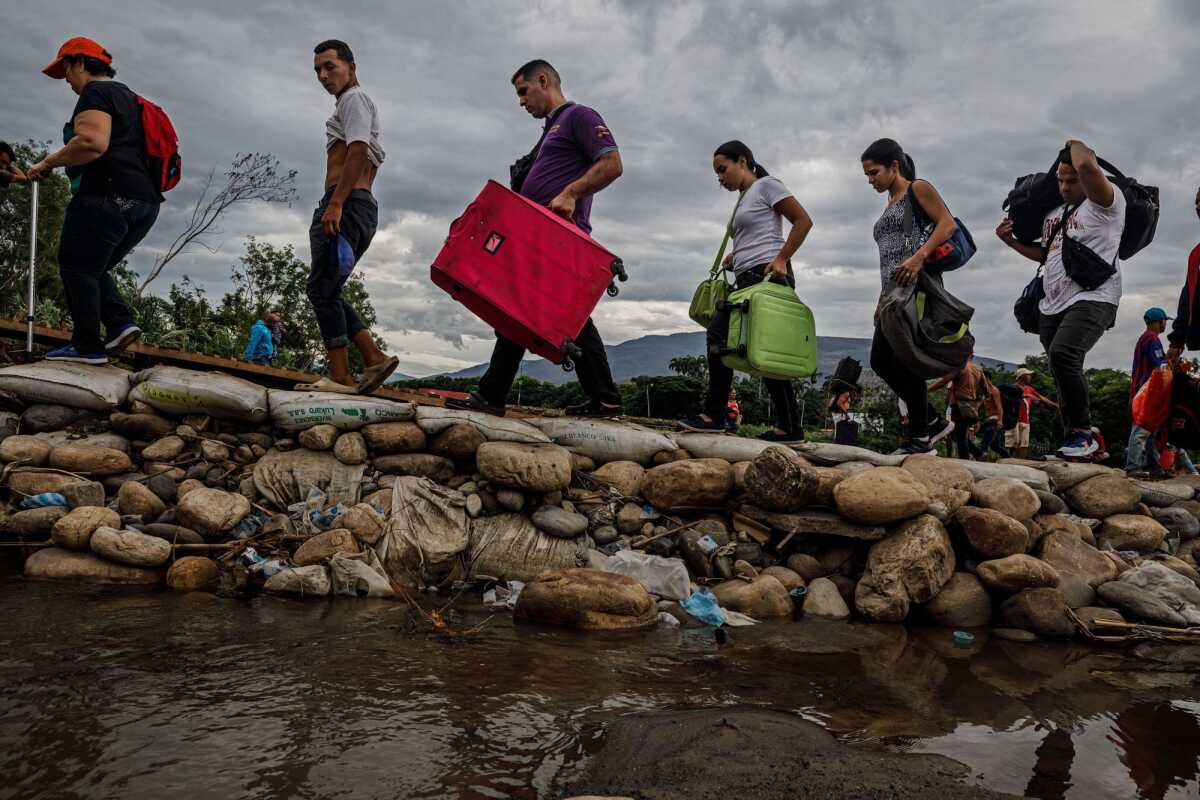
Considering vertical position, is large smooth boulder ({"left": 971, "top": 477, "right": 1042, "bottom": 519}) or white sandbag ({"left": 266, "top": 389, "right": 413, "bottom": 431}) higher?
white sandbag ({"left": 266, "top": 389, "right": 413, "bottom": 431})

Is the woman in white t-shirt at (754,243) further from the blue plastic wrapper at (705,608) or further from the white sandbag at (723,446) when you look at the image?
the blue plastic wrapper at (705,608)

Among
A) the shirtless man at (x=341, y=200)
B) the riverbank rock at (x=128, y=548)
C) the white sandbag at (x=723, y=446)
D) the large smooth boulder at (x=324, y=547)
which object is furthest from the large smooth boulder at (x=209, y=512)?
the white sandbag at (x=723, y=446)

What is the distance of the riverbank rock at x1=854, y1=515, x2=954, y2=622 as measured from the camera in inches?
152

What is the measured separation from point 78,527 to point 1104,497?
6279 mm

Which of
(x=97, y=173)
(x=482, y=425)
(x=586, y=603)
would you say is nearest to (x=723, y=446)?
(x=482, y=425)

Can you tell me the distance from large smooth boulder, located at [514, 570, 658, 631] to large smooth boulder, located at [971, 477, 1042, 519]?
8.06 ft

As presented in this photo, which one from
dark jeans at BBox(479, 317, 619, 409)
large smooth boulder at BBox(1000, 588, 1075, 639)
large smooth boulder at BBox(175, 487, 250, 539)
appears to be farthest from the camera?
dark jeans at BBox(479, 317, 619, 409)

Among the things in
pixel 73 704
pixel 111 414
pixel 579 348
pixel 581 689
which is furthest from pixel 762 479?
pixel 111 414

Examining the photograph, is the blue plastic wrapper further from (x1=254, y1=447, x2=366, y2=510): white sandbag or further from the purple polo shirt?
the purple polo shirt

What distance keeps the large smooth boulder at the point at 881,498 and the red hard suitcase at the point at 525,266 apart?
181 centimetres

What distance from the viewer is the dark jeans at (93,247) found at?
4402mm

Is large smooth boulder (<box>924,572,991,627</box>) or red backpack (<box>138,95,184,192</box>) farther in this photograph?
red backpack (<box>138,95,184,192</box>)

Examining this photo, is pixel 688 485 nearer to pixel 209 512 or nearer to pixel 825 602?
pixel 825 602

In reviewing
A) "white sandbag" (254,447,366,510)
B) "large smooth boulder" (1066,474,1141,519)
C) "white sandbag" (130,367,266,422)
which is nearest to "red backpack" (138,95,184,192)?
"white sandbag" (130,367,266,422)
